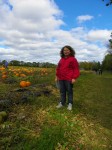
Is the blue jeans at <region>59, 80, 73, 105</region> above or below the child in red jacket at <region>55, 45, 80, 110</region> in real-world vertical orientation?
below

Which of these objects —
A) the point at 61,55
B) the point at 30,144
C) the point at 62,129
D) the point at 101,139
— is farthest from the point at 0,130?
the point at 61,55

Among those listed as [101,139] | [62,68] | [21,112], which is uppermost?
[62,68]

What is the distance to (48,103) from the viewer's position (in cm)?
952

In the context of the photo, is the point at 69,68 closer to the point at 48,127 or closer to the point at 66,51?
the point at 66,51

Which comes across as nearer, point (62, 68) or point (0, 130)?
point (0, 130)

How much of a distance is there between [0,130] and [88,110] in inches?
171

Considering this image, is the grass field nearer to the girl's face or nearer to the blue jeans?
the blue jeans

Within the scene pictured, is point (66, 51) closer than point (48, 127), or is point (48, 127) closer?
point (48, 127)

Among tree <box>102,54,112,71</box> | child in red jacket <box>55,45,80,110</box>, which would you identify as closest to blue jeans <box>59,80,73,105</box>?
child in red jacket <box>55,45,80,110</box>

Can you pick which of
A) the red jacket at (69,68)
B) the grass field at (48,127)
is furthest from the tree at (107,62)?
the grass field at (48,127)

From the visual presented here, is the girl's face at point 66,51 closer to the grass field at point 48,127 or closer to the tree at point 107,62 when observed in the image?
the grass field at point 48,127

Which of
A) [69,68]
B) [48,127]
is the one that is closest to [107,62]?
[69,68]

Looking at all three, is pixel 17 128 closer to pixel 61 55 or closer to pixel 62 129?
pixel 62 129

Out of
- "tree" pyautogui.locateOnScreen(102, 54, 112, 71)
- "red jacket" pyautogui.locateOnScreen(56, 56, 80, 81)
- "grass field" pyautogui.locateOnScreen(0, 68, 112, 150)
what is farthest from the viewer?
"tree" pyautogui.locateOnScreen(102, 54, 112, 71)
